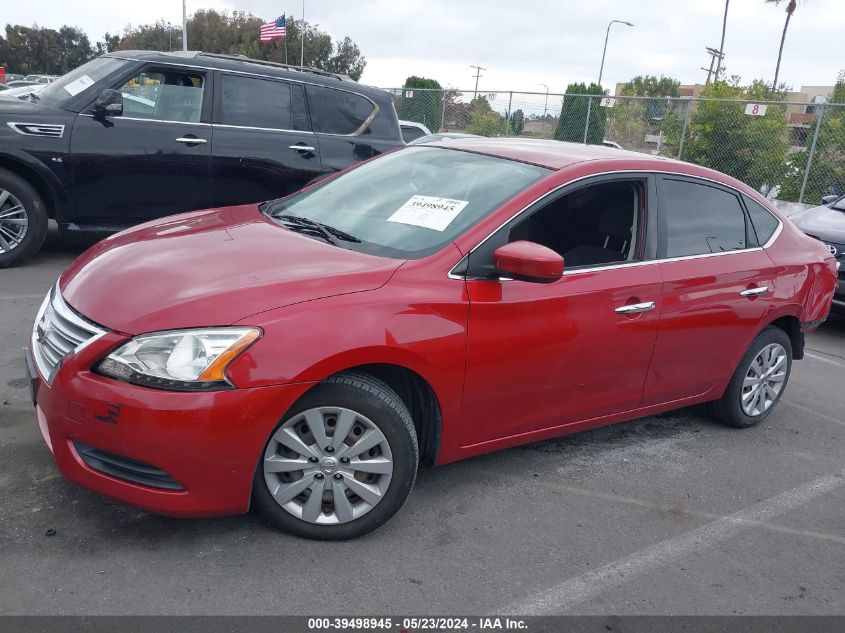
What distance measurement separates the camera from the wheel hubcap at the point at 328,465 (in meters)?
3.01

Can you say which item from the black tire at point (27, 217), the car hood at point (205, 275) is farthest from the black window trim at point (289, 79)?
the car hood at point (205, 275)

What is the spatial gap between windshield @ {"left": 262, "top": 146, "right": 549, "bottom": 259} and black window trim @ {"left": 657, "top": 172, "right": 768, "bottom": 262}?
752 millimetres

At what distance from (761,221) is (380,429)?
292 centimetres

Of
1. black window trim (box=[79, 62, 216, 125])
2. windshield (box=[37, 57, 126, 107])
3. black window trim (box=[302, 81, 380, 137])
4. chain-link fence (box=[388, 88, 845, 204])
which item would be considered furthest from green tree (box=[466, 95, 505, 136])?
windshield (box=[37, 57, 126, 107])

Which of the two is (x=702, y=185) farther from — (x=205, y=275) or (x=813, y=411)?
(x=205, y=275)

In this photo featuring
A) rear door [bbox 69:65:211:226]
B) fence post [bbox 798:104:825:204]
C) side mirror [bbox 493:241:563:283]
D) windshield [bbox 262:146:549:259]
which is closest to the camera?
side mirror [bbox 493:241:563:283]

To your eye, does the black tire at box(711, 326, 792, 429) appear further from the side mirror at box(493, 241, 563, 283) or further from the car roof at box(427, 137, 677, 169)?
the side mirror at box(493, 241, 563, 283)

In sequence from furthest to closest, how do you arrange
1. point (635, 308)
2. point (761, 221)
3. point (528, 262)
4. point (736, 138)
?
point (736, 138)
point (761, 221)
point (635, 308)
point (528, 262)

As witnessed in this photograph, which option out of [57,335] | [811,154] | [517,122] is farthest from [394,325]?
[517,122]

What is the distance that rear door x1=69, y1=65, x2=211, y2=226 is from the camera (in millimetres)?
6762

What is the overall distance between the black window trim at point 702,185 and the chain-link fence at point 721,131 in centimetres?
1020

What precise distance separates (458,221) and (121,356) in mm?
1562

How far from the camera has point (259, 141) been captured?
24.6ft

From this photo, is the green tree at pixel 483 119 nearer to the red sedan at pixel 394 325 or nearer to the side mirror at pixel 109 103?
the side mirror at pixel 109 103
